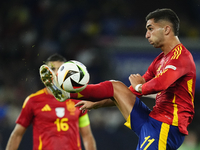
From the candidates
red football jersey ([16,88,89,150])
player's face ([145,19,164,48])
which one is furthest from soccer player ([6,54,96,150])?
player's face ([145,19,164,48])

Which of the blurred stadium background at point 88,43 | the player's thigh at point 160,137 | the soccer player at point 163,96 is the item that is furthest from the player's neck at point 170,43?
the blurred stadium background at point 88,43

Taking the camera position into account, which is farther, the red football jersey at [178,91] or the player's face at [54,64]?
the player's face at [54,64]

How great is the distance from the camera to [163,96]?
110 inches

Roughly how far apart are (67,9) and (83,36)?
94 cm

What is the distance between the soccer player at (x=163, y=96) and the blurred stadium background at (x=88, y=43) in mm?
2721

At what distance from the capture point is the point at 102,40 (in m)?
6.98

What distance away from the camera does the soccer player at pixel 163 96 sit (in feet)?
8.58

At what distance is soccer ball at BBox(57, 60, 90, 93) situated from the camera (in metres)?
2.54

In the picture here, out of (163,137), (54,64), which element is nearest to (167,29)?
(163,137)

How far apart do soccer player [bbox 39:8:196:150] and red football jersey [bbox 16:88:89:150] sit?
104cm

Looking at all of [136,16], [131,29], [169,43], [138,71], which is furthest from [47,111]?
[136,16]

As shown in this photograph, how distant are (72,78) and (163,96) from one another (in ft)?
3.00

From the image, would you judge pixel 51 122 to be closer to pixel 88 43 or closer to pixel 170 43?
pixel 170 43

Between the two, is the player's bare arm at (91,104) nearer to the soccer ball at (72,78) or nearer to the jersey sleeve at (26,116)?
the soccer ball at (72,78)
